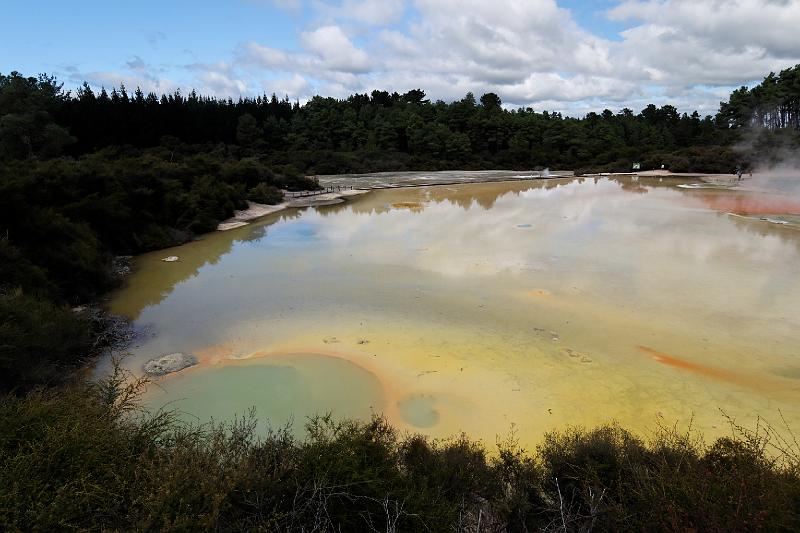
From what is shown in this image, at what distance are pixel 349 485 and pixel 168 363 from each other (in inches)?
212

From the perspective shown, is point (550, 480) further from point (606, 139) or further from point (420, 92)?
point (420, 92)

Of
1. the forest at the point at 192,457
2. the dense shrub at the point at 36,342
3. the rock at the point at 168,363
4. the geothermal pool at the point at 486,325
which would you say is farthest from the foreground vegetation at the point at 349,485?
the rock at the point at 168,363

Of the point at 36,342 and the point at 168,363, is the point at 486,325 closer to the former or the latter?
the point at 168,363

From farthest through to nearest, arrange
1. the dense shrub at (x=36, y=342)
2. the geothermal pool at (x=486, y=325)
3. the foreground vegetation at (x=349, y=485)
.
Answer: the geothermal pool at (x=486, y=325), the dense shrub at (x=36, y=342), the foreground vegetation at (x=349, y=485)

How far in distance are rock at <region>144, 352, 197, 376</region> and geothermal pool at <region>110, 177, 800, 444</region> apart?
9.7 inches

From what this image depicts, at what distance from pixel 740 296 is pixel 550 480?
858 centimetres

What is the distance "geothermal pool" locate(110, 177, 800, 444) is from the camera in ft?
21.6

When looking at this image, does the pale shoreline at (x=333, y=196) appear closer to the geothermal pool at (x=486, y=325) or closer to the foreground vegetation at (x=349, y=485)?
the geothermal pool at (x=486, y=325)

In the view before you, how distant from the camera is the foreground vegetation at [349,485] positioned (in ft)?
10.6

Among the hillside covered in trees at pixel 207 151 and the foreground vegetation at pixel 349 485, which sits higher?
the hillside covered in trees at pixel 207 151

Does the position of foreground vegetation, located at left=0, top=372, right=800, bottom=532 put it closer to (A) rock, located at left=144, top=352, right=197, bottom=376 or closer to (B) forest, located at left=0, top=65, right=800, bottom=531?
→ (B) forest, located at left=0, top=65, right=800, bottom=531

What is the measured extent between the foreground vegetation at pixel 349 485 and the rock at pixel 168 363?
3128 millimetres

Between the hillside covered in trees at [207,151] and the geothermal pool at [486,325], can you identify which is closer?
the geothermal pool at [486,325]

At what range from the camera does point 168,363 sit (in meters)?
7.86
